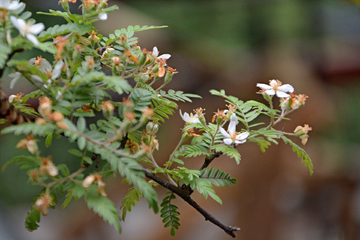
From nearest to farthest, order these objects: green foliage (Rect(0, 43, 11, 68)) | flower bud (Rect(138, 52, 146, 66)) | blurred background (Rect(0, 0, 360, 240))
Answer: green foliage (Rect(0, 43, 11, 68)) < flower bud (Rect(138, 52, 146, 66)) < blurred background (Rect(0, 0, 360, 240))

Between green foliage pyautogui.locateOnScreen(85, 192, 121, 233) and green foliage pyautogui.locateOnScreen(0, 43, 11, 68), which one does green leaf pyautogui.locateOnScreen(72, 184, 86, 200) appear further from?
green foliage pyautogui.locateOnScreen(0, 43, 11, 68)

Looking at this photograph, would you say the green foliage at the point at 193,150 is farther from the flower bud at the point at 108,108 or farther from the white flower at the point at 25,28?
the white flower at the point at 25,28

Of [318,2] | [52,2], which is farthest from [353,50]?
[52,2]

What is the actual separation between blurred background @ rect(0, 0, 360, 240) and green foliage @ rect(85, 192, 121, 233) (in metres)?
1.39

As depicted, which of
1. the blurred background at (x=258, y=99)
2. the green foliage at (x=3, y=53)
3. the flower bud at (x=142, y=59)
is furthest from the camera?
the blurred background at (x=258, y=99)

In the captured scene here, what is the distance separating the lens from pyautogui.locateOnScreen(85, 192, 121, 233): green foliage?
12.0 inches

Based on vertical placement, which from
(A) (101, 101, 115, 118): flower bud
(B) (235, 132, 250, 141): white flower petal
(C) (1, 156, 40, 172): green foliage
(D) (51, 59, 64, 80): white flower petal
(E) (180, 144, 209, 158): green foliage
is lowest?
(E) (180, 144, 209, 158): green foliage

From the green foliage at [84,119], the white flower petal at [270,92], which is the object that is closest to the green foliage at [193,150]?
the green foliage at [84,119]

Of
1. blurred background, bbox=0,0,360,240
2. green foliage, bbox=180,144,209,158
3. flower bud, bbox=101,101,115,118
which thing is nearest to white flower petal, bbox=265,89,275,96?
green foliage, bbox=180,144,209,158

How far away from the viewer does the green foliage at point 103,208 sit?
305 mm

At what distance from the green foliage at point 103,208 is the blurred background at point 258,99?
54.6 inches

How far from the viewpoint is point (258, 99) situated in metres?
1.96

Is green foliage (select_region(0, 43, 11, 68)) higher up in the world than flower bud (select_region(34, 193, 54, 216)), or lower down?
higher up

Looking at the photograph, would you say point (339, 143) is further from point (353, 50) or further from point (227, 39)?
point (227, 39)
